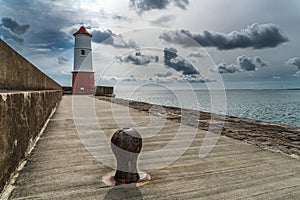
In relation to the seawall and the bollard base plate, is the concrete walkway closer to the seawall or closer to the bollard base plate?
the bollard base plate

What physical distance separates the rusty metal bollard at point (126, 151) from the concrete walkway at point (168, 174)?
0.10 metres

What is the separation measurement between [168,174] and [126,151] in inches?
18.9

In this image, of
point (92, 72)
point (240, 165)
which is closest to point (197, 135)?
point (240, 165)

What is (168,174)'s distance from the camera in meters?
1.97

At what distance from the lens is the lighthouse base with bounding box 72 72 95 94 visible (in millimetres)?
27984

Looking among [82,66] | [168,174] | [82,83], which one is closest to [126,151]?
[168,174]

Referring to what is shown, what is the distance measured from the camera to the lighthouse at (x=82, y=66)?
92.7 ft

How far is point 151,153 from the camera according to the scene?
262 cm

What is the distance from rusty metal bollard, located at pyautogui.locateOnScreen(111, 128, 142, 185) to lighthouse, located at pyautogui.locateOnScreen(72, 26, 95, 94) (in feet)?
89.1

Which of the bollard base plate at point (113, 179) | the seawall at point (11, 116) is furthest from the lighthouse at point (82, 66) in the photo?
the bollard base plate at point (113, 179)

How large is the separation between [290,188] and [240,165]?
54 cm

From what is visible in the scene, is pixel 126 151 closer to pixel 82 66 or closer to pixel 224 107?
pixel 224 107

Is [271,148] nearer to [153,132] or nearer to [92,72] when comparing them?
[153,132]

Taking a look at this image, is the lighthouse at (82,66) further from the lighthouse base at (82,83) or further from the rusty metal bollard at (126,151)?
the rusty metal bollard at (126,151)
